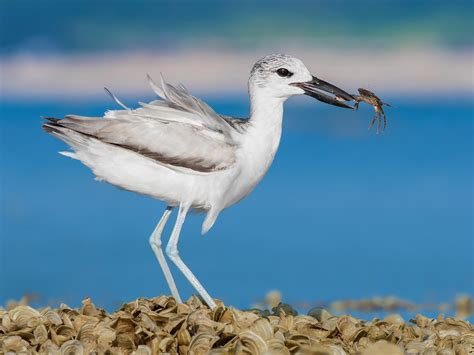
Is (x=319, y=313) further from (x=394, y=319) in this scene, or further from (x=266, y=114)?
(x=266, y=114)

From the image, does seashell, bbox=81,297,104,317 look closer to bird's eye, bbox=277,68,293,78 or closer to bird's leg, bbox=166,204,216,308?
bird's leg, bbox=166,204,216,308

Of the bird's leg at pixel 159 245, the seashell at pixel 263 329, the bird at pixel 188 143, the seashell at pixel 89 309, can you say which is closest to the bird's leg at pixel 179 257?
the bird at pixel 188 143

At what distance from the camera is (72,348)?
720cm

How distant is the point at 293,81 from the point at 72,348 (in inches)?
126

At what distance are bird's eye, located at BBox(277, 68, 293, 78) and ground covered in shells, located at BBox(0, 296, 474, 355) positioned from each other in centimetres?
215

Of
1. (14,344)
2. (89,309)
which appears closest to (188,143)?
(89,309)

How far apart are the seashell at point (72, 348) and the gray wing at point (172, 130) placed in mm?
1822

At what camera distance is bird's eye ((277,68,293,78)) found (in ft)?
28.8

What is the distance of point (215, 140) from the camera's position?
843cm

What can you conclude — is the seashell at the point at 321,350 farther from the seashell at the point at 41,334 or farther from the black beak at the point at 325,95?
the black beak at the point at 325,95

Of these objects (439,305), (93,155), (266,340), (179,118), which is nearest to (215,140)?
(179,118)

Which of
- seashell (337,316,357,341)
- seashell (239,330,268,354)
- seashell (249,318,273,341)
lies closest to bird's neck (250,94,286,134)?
seashell (337,316,357,341)

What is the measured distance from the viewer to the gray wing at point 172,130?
826cm

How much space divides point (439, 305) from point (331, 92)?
2999mm
